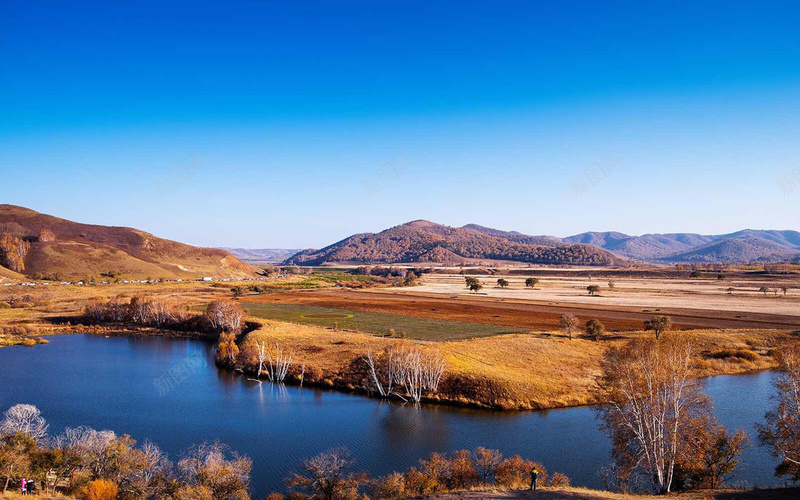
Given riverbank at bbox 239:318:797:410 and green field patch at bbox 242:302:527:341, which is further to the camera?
green field patch at bbox 242:302:527:341

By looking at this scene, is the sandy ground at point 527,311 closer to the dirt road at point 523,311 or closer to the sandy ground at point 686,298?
the dirt road at point 523,311

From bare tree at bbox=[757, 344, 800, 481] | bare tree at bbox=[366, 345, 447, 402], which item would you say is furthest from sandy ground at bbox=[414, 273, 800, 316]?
bare tree at bbox=[757, 344, 800, 481]

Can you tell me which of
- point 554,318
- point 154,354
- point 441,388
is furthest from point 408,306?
point 441,388

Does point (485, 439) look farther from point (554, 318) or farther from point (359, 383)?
point (554, 318)

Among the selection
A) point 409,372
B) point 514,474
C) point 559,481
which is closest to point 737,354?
point 409,372

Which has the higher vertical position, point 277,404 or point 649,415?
point 649,415

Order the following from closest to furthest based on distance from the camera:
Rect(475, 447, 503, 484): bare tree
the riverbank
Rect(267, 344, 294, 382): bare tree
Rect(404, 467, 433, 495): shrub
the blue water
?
Rect(404, 467, 433, 495): shrub, Rect(475, 447, 503, 484): bare tree, the blue water, the riverbank, Rect(267, 344, 294, 382): bare tree

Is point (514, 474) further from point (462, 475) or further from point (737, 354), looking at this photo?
point (737, 354)

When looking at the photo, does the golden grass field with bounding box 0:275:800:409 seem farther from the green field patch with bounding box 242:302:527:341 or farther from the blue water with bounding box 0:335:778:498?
the green field patch with bounding box 242:302:527:341
